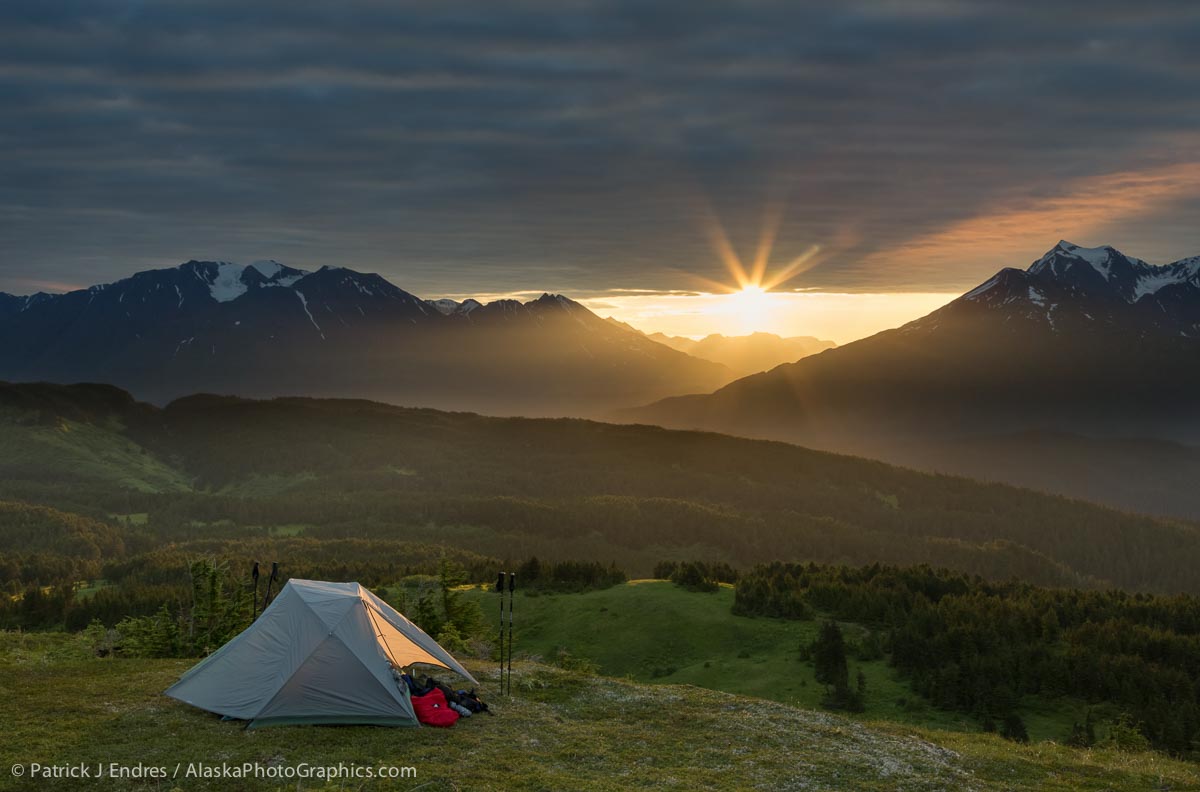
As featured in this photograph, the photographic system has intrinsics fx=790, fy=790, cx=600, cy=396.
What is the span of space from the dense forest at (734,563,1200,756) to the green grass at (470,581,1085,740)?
6.09 ft

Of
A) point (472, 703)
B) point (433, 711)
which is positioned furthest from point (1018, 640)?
point (433, 711)

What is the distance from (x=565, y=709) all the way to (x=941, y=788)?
47.6ft

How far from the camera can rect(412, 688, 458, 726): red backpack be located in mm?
28297

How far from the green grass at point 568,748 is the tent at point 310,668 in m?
0.70

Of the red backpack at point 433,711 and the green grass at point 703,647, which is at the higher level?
the red backpack at point 433,711

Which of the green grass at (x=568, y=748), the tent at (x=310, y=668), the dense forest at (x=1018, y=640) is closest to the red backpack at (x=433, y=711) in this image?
the tent at (x=310, y=668)

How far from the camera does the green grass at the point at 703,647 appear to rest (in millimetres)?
52531

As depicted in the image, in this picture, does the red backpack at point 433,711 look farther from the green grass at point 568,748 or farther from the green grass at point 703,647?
the green grass at point 703,647

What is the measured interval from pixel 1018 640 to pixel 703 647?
25.4 meters

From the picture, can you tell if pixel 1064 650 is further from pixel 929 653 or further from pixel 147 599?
pixel 147 599

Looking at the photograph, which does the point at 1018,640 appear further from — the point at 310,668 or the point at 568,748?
the point at 310,668

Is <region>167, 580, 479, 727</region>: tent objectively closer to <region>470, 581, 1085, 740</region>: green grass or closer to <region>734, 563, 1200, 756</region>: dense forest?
<region>470, 581, 1085, 740</region>: green grass

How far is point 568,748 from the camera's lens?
87.7 feet

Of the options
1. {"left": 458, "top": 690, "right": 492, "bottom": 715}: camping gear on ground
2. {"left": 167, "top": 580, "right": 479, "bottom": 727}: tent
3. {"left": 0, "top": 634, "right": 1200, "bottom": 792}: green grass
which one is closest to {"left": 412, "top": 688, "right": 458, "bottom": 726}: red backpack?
{"left": 167, "top": 580, "right": 479, "bottom": 727}: tent
